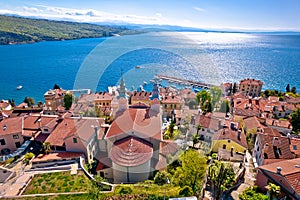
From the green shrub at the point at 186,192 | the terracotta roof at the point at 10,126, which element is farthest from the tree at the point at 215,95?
the terracotta roof at the point at 10,126

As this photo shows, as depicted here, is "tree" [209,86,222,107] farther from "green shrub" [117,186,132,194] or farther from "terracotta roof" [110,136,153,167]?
"green shrub" [117,186,132,194]

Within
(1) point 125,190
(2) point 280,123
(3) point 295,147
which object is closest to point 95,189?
(1) point 125,190

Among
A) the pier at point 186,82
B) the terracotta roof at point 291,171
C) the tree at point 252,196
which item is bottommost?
the pier at point 186,82

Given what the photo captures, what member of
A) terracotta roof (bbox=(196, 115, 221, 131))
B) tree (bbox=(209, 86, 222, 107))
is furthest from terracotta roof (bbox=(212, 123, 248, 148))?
tree (bbox=(209, 86, 222, 107))

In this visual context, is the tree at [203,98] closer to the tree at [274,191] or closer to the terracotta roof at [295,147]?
the terracotta roof at [295,147]

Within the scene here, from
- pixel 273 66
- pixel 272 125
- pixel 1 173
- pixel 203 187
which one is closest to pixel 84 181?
pixel 1 173

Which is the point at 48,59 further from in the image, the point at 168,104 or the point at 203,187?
the point at 203,187

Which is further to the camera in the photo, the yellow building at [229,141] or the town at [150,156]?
the yellow building at [229,141]
